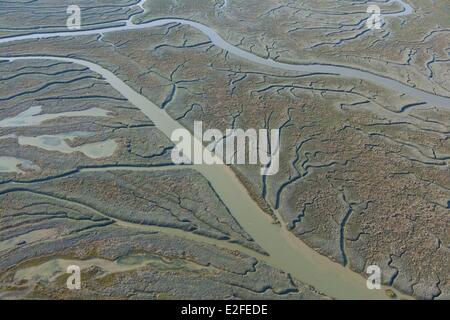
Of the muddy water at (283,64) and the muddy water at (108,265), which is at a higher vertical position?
the muddy water at (283,64)

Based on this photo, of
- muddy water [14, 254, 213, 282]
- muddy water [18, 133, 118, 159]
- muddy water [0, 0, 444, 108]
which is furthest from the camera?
muddy water [0, 0, 444, 108]

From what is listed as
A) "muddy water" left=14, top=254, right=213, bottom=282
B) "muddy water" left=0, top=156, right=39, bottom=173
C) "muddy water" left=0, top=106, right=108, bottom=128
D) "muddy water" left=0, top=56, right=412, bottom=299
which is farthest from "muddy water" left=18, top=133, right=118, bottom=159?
"muddy water" left=14, top=254, right=213, bottom=282

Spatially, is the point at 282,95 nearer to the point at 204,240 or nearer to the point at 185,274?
the point at 204,240

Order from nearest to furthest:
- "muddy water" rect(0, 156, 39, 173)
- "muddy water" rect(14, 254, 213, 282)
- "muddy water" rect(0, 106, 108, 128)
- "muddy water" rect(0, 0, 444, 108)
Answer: "muddy water" rect(14, 254, 213, 282)
"muddy water" rect(0, 156, 39, 173)
"muddy water" rect(0, 106, 108, 128)
"muddy water" rect(0, 0, 444, 108)

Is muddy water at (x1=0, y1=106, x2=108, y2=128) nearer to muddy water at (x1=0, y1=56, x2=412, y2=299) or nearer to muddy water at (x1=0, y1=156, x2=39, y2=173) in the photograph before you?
muddy water at (x1=0, y1=156, x2=39, y2=173)

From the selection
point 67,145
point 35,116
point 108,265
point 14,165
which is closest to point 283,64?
point 67,145

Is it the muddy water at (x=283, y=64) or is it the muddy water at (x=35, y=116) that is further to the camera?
the muddy water at (x=283, y=64)

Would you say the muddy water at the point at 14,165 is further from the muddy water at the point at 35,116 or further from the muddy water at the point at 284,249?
the muddy water at the point at 284,249

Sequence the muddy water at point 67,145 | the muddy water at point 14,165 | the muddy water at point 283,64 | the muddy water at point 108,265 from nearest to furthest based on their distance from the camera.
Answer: the muddy water at point 108,265
the muddy water at point 14,165
the muddy water at point 67,145
the muddy water at point 283,64

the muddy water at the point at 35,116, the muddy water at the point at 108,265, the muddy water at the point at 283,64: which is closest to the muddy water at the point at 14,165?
the muddy water at the point at 35,116
